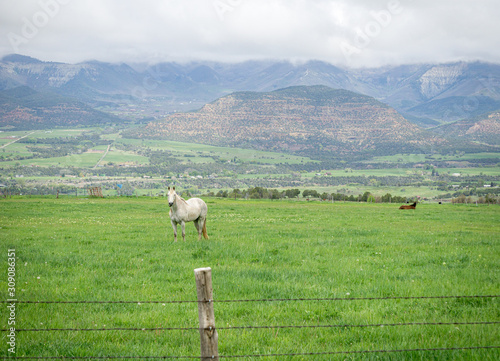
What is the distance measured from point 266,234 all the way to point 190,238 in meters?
4.66

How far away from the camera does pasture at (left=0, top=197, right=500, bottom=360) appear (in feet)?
25.4

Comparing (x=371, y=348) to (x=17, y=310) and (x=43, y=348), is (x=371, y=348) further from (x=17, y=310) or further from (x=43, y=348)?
(x=17, y=310)

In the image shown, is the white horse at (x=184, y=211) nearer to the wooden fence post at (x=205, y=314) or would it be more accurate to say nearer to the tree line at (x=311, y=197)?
the wooden fence post at (x=205, y=314)

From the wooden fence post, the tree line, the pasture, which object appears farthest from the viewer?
the tree line

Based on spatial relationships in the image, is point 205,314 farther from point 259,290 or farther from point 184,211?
point 184,211

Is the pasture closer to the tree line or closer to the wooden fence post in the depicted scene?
the wooden fence post

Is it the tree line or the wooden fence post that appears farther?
the tree line

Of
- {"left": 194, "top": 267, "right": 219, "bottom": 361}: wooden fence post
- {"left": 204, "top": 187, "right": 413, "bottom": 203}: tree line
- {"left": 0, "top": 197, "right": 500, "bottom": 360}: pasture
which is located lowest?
{"left": 204, "top": 187, "right": 413, "bottom": 203}: tree line

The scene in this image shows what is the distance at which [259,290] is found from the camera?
1119cm

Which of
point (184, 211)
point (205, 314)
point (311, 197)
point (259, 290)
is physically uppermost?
point (184, 211)

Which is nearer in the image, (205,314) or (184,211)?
(205,314)

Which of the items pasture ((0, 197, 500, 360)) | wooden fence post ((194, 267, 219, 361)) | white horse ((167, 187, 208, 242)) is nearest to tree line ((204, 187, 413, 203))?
pasture ((0, 197, 500, 360))

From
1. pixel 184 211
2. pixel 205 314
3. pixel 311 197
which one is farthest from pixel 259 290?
pixel 311 197

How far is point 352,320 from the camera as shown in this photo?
905 cm
